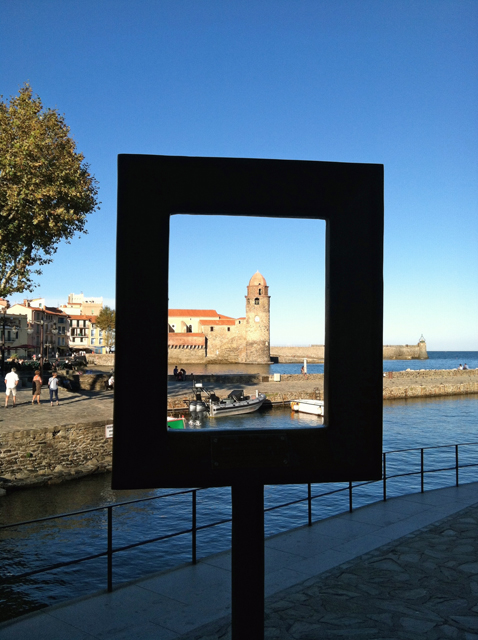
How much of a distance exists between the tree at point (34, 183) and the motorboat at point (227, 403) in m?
10.1

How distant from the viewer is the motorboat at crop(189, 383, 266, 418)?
1054 inches

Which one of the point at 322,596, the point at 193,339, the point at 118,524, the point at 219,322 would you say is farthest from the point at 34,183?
the point at 219,322

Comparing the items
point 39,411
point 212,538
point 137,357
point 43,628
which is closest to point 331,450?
point 137,357

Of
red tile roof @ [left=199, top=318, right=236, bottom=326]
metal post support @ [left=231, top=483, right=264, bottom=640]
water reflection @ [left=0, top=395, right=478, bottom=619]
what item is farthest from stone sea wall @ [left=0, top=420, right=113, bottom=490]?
red tile roof @ [left=199, top=318, right=236, bottom=326]

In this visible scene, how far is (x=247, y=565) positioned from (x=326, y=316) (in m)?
1.73

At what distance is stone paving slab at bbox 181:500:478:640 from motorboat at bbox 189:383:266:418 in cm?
1955

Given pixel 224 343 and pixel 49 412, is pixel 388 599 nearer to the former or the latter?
pixel 49 412

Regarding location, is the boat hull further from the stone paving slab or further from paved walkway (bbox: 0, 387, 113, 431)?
the stone paving slab

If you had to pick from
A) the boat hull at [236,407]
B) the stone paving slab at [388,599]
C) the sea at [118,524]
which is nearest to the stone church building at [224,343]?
the boat hull at [236,407]

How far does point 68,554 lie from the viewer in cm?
992

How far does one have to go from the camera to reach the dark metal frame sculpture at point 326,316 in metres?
3.32

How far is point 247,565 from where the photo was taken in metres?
3.56

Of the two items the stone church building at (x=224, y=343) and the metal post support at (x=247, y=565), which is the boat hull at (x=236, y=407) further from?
the stone church building at (x=224, y=343)

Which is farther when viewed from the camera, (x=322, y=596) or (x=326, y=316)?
(x=322, y=596)
